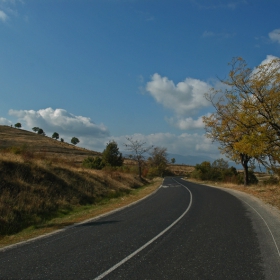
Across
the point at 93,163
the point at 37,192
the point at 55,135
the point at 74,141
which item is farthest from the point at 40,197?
the point at 55,135

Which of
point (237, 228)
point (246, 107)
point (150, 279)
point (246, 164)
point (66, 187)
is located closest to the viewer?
point (150, 279)

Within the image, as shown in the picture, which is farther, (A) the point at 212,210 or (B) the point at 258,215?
(A) the point at 212,210

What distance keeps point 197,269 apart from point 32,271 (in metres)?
3.49

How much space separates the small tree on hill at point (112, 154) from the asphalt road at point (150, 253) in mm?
47455

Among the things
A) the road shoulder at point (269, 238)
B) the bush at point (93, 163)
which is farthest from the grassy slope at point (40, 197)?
the bush at point (93, 163)

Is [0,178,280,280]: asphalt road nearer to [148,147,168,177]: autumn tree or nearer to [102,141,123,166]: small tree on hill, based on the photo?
[102,141,123,166]: small tree on hill

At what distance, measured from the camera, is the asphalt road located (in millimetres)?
6078

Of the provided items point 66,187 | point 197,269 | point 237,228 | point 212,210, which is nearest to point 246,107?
point 212,210

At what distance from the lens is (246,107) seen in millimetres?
19047

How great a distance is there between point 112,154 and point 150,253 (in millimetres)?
52403

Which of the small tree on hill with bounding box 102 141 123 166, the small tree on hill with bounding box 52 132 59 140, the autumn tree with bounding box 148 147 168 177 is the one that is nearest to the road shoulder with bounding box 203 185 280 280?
the small tree on hill with bounding box 102 141 123 166

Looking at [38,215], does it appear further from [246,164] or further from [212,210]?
[246,164]

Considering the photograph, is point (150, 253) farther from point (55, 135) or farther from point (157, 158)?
point (55, 135)

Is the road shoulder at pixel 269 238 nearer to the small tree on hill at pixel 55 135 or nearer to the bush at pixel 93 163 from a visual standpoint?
the bush at pixel 93 163
